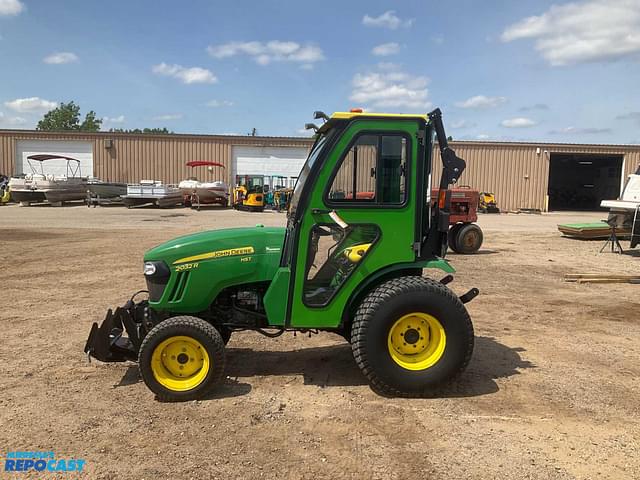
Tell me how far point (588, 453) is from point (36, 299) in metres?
6.69

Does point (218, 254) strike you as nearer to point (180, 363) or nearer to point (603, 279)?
point (180, 363)

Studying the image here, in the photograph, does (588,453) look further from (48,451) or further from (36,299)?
(36,299)

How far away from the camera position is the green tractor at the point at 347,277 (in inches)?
148

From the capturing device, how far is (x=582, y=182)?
43.4 meters

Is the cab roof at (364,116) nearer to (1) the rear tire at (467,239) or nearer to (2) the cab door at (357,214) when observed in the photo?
(2) the cab door at (357,214)

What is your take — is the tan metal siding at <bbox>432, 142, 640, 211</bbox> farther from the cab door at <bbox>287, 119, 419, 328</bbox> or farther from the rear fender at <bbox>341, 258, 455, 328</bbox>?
the cab door at <bbox>287, 119, 419, 328</bbox>

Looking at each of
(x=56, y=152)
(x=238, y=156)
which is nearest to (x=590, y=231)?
(x=238, y=156)

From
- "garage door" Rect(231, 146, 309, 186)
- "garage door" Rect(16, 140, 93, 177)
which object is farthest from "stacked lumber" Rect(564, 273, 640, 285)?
"garage door" Rect(16, 140, 93, 177)

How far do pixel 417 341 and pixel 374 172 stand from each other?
133cm

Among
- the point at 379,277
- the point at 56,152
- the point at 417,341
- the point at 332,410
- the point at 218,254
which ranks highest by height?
the point at 56,152

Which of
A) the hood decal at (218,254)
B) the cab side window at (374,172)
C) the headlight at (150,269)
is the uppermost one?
the cab side window at (374,172)

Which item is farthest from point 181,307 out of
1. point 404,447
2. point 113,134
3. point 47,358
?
point 113,134

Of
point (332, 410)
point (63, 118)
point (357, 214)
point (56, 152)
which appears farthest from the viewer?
point (63, 118)

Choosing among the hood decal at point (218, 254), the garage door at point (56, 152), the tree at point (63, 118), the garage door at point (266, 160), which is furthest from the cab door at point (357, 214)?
the tree at point (63, 118)
